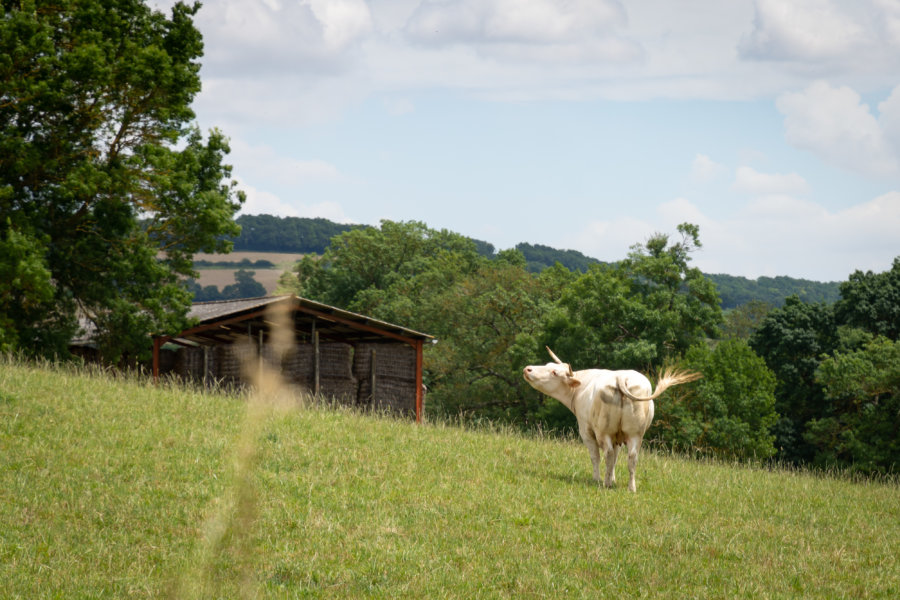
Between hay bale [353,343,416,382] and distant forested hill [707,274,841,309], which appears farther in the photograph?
distant forested hill [707,274,841,309]

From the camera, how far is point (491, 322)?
2024 inches

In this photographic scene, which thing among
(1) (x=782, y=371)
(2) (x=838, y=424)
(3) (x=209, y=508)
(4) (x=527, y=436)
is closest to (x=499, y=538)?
(3) (x=209, y=508)

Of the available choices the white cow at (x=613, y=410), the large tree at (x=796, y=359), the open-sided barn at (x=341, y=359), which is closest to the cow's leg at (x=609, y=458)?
the white cow at (x=613, y=410)

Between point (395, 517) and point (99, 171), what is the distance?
58.4 feet

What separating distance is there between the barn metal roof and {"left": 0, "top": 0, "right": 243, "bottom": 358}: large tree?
1.35 metres

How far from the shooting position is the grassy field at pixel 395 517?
8.00 metres

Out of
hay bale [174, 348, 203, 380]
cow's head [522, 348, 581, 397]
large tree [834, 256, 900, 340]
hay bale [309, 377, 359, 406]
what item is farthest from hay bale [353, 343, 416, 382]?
large tree [834, 256, 900, 340]

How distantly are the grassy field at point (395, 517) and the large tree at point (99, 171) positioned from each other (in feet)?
29.4

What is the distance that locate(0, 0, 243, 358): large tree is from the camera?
23391mm

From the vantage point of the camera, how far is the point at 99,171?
79.3ft

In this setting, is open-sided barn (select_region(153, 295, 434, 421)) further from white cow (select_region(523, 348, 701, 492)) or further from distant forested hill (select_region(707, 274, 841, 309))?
distant forested hill (select_region(707, 274, 841, 309))

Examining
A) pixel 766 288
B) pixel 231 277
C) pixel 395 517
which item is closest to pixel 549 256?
pixel 766 288

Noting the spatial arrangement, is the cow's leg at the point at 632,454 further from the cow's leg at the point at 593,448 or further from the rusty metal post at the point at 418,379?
the rusty metal post at the point at 418,379

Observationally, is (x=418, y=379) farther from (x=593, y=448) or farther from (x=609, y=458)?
(x=609, y=458)
